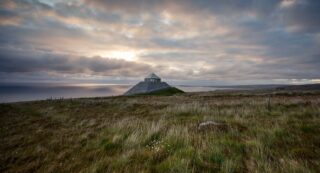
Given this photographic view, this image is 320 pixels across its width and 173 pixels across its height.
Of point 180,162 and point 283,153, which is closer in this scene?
point 180,162

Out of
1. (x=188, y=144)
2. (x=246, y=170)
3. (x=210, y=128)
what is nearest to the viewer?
(x=246, y=170)

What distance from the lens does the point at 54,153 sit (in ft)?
16.3

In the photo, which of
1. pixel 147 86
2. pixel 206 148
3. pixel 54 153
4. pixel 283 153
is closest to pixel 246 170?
pixel 206 148

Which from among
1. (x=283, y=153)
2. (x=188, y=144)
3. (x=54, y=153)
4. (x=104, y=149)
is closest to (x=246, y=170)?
(x=283, y=153)

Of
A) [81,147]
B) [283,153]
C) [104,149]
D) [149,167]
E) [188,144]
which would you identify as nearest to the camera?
[149,167]

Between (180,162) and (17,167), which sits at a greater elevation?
(180,162)

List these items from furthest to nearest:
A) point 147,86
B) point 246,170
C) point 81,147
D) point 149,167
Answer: point 147,86 < point 81,147 < point 149,167 < point 246,170

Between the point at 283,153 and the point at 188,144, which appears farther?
the point at 188,144

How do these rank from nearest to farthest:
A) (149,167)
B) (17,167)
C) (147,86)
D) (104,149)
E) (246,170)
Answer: (246,170), (149,167), (17,167), (104,149), (147,86)

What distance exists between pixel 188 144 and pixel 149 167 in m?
1.62

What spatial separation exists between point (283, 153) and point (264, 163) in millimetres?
963

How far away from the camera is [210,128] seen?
241 inches

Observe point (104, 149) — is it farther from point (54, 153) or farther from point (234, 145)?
point (234, 145)

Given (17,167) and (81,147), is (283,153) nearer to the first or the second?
(81,147)
